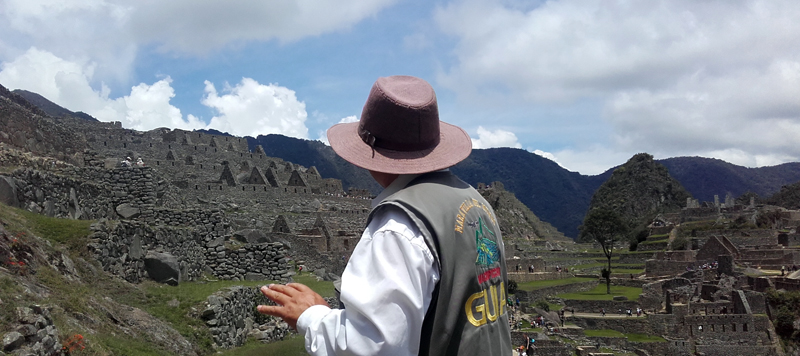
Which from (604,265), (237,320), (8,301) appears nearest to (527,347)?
(237,320)

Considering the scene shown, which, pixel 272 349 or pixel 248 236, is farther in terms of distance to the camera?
pixel 248 236

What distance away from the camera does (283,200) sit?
32.6 m

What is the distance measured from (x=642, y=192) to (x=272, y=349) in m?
90.9

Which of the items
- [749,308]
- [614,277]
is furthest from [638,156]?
[749,308]

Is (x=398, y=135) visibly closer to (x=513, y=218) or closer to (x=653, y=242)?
(x=653, y=242)

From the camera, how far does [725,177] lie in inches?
4970

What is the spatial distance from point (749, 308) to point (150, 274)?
2988 centimetres

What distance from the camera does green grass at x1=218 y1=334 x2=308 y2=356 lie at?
906cm

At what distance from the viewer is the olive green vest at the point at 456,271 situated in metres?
2.45

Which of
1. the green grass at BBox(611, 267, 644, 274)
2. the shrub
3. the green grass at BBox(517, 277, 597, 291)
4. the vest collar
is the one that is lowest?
the shrub

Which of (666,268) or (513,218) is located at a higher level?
(513,218)

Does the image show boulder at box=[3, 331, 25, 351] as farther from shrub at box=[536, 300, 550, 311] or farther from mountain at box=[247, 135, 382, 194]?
mountain at box=[247, 135, 382, 194]

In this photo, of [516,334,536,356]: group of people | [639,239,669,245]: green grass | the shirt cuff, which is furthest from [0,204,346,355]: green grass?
[639,239,669,245]: green grass

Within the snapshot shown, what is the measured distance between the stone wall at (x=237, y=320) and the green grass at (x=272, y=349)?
0.22 meters
